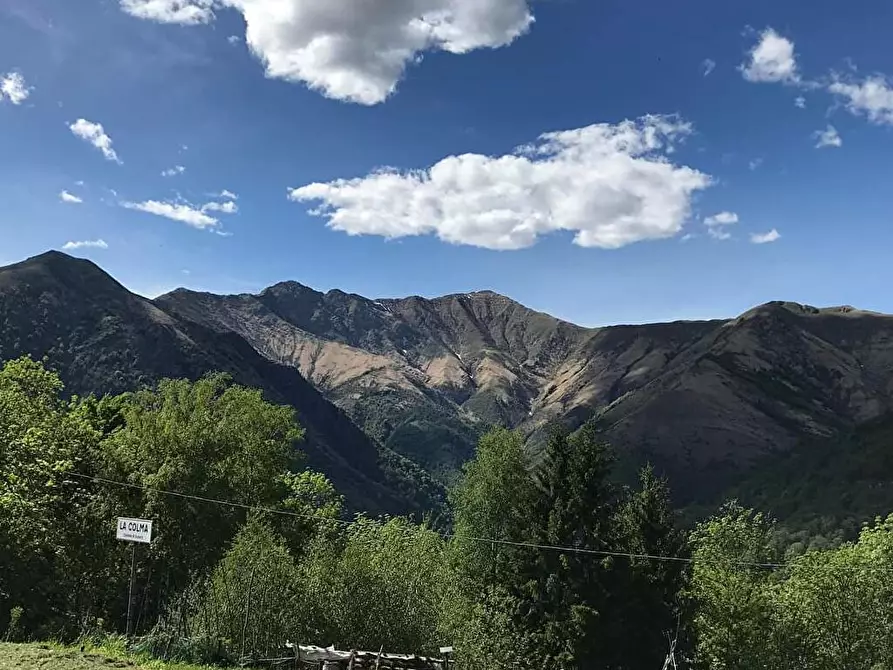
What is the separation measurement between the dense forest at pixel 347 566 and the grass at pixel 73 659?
136 centimetres

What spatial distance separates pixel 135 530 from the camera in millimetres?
19453

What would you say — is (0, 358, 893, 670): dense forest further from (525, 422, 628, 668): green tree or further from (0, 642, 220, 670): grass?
(0, 642, 220, 670): grass

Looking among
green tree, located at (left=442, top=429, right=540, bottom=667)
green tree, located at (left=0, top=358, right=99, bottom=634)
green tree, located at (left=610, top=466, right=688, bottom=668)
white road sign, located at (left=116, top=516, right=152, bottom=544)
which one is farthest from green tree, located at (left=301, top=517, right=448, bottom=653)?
green tree, located at (left=610, top=466, right=688, bottom=668)

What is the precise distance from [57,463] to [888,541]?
55482 mm

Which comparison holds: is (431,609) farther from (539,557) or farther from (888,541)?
(888,541)

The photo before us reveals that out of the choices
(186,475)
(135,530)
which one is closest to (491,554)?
(186,475)

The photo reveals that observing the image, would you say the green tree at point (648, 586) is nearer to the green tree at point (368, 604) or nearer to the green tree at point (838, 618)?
the green tree at point (368, 604)

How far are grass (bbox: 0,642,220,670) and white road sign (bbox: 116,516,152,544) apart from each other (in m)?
2.95

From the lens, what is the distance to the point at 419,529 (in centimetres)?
5344

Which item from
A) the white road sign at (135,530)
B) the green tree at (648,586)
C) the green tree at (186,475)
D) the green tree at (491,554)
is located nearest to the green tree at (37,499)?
the green tree at (186,475)

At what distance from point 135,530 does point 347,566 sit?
1265 centimetres

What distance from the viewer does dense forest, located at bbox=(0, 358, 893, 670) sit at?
2611 cm

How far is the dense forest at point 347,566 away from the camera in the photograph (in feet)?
85.7

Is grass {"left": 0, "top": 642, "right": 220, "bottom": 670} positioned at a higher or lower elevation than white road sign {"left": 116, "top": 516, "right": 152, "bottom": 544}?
lower
